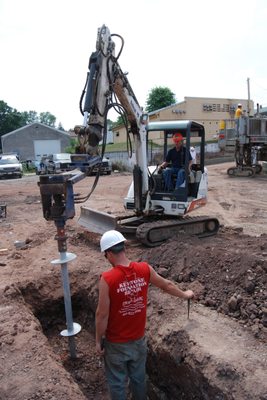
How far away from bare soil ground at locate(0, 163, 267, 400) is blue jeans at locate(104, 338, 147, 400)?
50cm

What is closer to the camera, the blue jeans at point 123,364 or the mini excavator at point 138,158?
the blue jeans at point 123,364

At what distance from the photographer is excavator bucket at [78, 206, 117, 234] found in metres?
8.18

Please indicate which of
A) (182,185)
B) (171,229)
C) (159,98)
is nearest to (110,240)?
(182,185)

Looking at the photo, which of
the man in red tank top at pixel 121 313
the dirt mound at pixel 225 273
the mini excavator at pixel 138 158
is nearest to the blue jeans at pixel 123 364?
the man in red tank top at pixel 121 313

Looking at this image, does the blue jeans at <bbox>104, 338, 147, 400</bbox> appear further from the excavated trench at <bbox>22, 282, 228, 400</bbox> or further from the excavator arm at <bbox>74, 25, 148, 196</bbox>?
the excavator arm at <bbox>74, 25, 148, 196</bbox>

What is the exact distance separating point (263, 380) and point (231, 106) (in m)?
46.0

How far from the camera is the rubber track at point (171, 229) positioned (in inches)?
313

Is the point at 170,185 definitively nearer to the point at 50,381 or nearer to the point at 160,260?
the point at 160,260

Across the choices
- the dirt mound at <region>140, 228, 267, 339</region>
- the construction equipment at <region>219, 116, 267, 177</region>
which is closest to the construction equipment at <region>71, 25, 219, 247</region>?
the dirt mound at <region>140, 228, 267, 339</region>

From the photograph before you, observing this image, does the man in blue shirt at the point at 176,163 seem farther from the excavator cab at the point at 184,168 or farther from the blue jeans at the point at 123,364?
the blue jeans at the point at 123,364

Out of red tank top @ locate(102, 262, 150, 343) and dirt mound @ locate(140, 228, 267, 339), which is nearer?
red tank top @ locate(102, 262, 150, 343)

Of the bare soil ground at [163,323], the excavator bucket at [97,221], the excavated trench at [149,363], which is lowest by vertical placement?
the excavated trench at [149,363]

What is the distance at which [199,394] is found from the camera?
4.13m

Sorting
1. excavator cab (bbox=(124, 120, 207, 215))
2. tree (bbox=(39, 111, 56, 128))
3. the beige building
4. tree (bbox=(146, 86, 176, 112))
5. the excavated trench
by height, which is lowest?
the excavated trench
